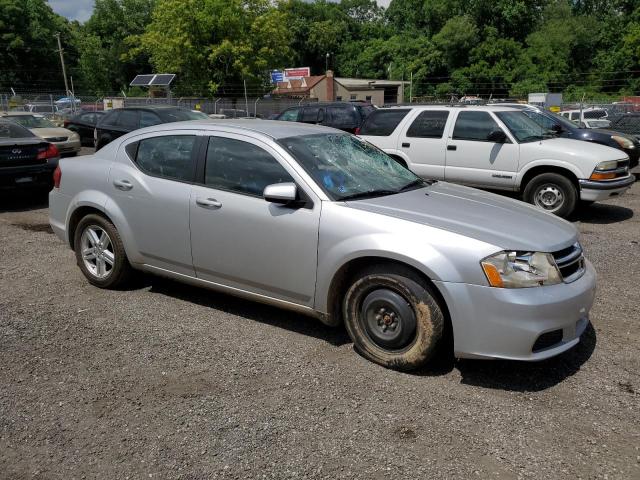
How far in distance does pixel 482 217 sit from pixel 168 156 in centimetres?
263

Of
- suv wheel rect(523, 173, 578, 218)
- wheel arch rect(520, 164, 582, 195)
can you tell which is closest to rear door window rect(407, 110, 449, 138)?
wheel arch rect(520, 164, 582, 195)

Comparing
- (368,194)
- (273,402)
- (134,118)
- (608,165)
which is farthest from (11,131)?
(608,165)

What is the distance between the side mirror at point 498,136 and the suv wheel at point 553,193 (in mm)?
779

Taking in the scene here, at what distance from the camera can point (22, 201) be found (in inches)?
412

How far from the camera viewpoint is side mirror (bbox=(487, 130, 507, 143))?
8922 millimetres

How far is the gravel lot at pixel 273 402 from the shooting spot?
288 cm

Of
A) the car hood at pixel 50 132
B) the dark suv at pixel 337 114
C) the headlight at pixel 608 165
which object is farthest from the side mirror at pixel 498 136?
the car hood at pixel 50 132

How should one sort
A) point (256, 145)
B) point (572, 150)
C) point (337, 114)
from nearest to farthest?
point (256, 145) → point (572, 150) → point (337, 114)

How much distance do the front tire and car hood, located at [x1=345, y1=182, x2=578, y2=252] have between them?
2350 millimetres

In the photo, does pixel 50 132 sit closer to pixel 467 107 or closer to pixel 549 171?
pixel 467 107

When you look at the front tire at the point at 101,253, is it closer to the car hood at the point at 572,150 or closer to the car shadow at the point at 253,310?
the car shadow at the point at 253,310

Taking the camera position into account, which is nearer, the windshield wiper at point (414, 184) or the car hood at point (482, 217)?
the car hood at point (482, 217)

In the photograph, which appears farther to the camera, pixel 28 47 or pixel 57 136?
pixel 28 47

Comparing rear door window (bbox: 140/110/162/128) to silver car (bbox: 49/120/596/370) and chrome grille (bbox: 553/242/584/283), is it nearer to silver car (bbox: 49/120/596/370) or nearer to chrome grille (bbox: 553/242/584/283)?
silver car (bbox: 49/120/596/370)
